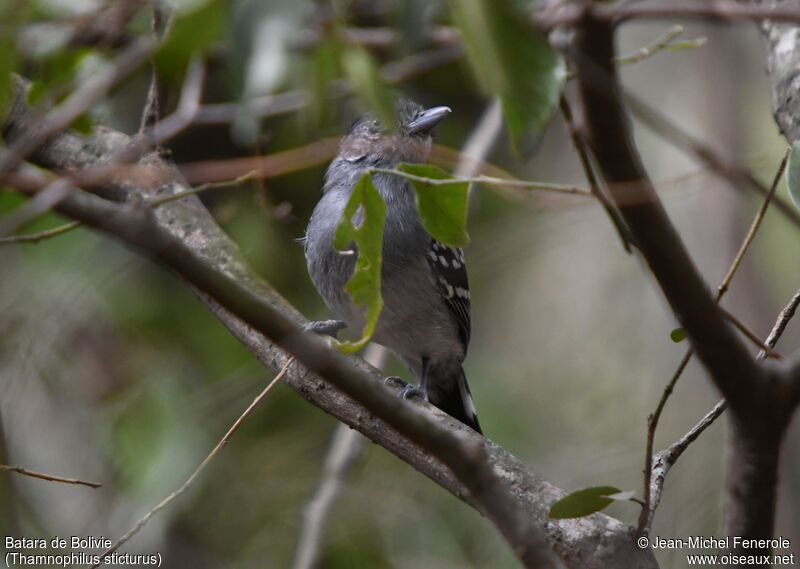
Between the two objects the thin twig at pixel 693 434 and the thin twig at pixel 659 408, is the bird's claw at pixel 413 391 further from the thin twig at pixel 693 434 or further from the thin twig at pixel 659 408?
the thin twig at pixel 659 408

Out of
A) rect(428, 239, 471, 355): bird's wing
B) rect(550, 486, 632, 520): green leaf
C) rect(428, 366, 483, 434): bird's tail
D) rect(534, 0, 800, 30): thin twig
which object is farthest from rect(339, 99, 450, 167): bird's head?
rect(534, 0, 800, 30): thin twig

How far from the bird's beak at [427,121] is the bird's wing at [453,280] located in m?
0.56

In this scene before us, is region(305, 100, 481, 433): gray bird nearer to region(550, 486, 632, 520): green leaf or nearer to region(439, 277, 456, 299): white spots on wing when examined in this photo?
region(439, 277, 456, 299): white spots on wing

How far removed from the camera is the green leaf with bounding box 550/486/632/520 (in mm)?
2150

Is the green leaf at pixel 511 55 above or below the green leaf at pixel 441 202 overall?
below

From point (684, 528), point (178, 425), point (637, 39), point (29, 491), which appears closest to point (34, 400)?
point (29, 491)

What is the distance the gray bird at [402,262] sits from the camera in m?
4.27

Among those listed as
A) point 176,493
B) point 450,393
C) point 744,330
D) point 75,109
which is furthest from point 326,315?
point 744,330

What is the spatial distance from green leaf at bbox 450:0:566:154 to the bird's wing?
9.50ft

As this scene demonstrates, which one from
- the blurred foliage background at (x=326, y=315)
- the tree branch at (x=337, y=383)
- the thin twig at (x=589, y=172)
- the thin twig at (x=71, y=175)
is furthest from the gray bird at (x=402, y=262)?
the thin twig at (x=589, y=172)

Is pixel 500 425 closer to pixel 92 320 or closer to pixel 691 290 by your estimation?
pixel 92 320

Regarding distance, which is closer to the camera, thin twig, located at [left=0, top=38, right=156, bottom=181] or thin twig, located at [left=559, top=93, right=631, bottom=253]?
thin twig, located at [left=559, top=93, right=631, bottom=253]

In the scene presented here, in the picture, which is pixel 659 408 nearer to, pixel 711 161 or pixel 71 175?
pixel 711 161

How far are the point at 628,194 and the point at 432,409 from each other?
1958 mm
